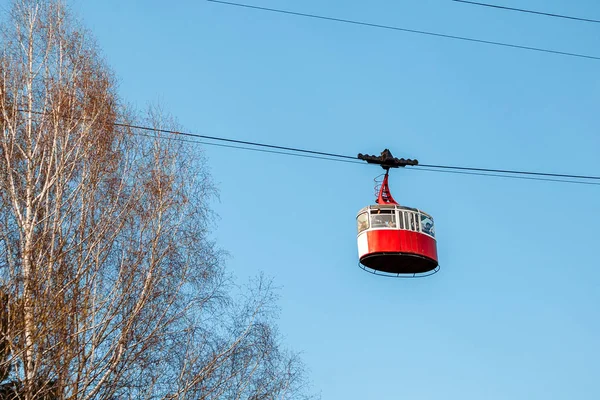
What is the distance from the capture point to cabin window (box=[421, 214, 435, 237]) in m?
19.2

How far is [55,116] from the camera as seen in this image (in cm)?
1936

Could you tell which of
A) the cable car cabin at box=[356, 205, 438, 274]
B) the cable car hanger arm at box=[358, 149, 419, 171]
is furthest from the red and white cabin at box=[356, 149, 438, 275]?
the cable car hanger arm at box=[358, 149, 419, 171]

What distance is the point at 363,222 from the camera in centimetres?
1930

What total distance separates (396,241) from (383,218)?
603mm

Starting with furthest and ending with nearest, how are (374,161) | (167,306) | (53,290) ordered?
(167,306)
(53,290)
(374,161)

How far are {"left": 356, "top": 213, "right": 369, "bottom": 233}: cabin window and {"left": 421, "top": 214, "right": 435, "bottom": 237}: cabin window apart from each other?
1.10 m

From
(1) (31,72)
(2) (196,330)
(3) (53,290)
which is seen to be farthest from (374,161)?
(1) (31,72)

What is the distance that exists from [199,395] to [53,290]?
3.25 m

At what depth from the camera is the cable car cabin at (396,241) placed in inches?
735

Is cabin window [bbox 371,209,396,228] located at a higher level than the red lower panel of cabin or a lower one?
higher

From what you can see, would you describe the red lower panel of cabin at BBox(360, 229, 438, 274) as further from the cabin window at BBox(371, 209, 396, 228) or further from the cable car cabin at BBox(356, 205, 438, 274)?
the cabin window at BBox(371, 209, 396, 228)

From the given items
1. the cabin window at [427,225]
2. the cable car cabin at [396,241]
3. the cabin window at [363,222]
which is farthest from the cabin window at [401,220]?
the cabin window at [363,222]

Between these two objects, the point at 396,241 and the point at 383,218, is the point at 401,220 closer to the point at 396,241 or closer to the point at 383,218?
the point at 383,218

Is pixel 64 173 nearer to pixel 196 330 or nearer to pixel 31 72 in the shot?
pixel 31 72
